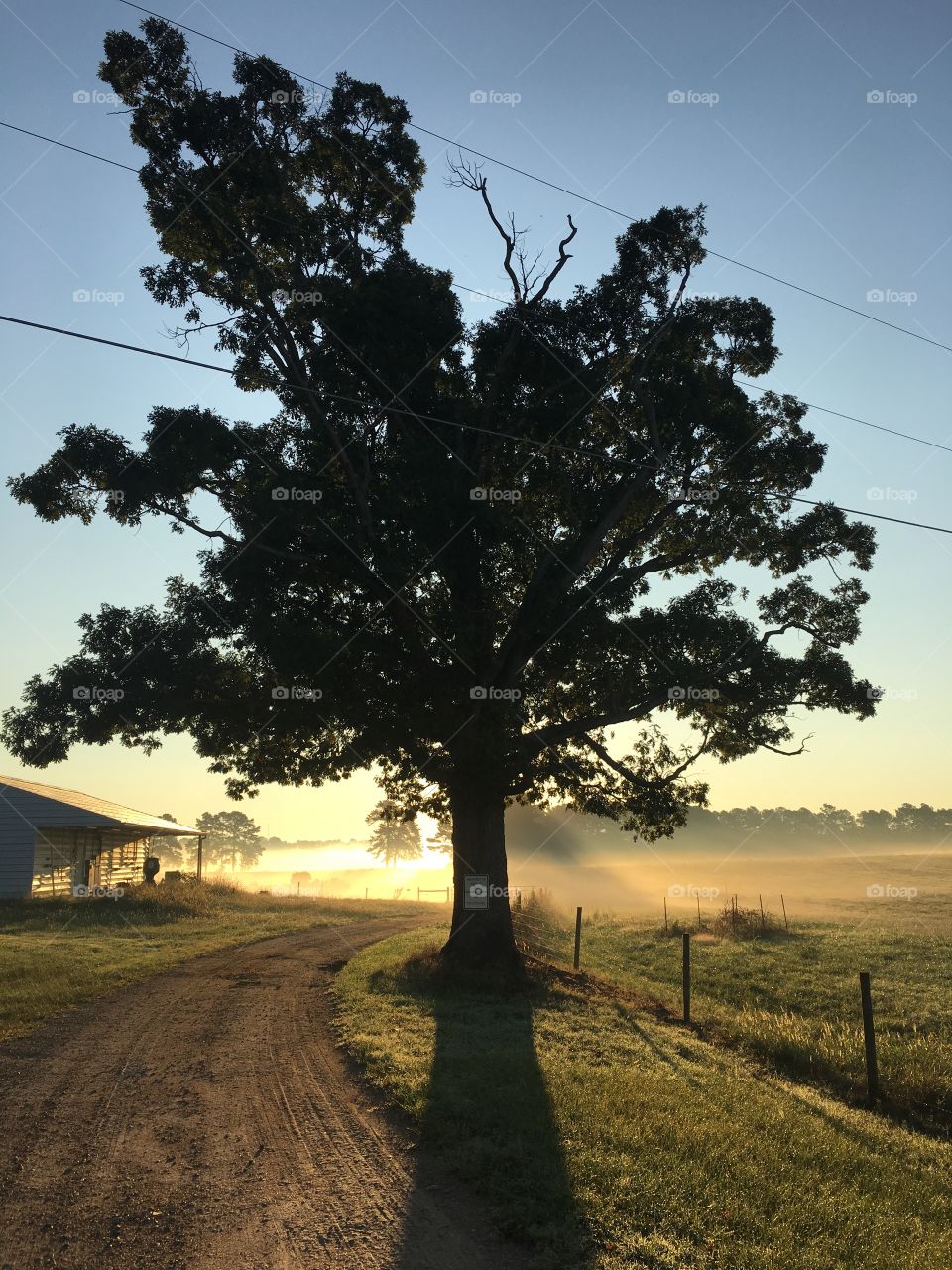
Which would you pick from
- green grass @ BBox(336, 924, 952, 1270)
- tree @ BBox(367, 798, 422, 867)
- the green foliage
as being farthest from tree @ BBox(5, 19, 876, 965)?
tree @ BBox(367, 798, 422, 867)

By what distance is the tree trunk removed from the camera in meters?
17.3

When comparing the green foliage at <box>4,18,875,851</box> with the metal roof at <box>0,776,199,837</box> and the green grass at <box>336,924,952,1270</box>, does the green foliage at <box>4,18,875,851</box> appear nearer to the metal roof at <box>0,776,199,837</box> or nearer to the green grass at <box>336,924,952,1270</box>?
the green grass at <box>336,924,952,1270</box>

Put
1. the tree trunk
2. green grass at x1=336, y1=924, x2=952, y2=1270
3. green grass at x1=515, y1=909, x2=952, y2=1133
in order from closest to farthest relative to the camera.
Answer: green grass at x1=336, y1=924, x2=952, y2=1270 → green grass at x1=515, y1=909, x2=952, y2=1133 → the tree trunk

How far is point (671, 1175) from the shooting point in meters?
6.51

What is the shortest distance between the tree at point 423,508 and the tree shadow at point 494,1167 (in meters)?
7.36

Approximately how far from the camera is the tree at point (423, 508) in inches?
650

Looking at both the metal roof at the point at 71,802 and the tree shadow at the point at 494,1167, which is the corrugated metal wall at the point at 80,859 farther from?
the tree shadow at the point at 494,1167

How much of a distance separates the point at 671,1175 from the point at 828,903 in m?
55.2

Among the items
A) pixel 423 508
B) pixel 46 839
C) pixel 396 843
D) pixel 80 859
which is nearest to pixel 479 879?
pixel 423 508

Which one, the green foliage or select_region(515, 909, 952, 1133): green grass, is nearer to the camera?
select_region(515, 909, 952, 1133): green grass

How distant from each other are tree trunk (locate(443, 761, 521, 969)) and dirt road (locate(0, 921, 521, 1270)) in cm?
624

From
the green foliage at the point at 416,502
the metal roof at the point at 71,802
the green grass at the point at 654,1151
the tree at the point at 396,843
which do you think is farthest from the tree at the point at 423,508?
the tree at the point at 396,843

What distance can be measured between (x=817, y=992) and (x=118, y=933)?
776 inches

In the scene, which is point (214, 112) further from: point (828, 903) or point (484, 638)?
point (828, 903)
